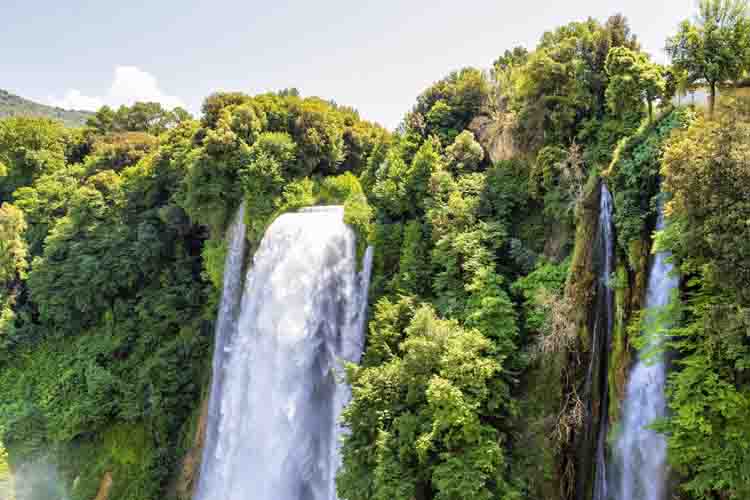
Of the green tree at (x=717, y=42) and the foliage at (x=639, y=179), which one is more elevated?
the green tree at (x=717, y=42)

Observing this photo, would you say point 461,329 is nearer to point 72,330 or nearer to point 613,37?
point 613,37

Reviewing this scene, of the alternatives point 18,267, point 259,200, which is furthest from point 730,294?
point 18,267

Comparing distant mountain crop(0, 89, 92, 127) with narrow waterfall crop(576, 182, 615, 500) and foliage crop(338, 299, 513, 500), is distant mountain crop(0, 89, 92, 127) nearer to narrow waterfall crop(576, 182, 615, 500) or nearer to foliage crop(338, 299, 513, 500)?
foliage crop(338, 299, 513, 500)

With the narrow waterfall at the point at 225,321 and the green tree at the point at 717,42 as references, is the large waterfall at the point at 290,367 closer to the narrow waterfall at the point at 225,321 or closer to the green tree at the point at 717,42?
the narrow waterfall at the point at 225,321

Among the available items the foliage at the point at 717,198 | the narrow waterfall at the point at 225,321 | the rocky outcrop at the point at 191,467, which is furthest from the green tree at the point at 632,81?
the rocky outcrop at the point at 191,467

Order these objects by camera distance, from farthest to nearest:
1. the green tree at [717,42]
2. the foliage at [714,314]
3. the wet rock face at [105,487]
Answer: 1. the wet rock face at [105,487]
2. the green tree at [717,42]
3. the foliage at [714,314]

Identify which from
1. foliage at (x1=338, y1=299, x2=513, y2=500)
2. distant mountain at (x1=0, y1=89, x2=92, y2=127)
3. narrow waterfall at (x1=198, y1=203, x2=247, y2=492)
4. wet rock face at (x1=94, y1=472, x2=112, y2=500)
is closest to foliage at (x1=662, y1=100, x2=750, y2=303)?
foliage at (x1=338, y1=299, x2=513, y2=500)

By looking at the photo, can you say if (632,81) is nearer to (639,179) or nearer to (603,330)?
(639,179)
